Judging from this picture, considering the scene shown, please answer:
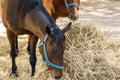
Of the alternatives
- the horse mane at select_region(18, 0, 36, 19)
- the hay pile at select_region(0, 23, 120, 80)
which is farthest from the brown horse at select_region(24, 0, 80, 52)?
the horse mane at select_region(18, 0, 36, 19)

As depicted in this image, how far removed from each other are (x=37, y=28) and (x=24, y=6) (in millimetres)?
467

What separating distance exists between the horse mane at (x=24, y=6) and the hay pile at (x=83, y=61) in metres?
0.78

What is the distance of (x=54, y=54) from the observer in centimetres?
315

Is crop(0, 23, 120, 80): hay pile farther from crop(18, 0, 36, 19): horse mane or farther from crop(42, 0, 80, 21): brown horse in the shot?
crop(18, 0, 36, 19): horse mane

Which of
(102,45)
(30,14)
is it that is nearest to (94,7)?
(102,45)

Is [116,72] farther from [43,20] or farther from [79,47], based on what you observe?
[43,20]

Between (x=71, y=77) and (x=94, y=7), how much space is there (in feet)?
15.6

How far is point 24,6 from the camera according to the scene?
3730 mm

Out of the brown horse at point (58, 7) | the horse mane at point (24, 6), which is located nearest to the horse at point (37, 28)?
the horse mane at point (24, 6)

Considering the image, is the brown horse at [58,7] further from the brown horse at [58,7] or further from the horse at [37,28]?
the horse at [37,28]

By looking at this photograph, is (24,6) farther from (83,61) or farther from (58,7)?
(83,61)

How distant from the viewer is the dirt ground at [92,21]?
4.62 m

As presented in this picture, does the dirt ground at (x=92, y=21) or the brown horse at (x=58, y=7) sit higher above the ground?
the brown horse at (x=58, y=7)

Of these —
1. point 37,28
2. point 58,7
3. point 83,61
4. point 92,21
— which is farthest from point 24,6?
point 92,21
